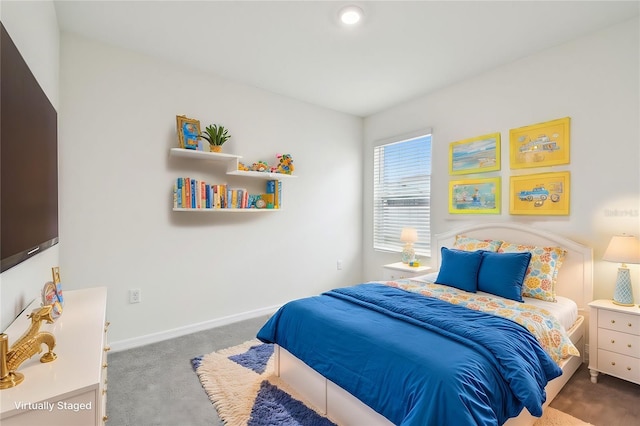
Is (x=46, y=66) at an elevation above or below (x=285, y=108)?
below

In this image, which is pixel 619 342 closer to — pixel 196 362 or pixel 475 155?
A: pixel 475 155

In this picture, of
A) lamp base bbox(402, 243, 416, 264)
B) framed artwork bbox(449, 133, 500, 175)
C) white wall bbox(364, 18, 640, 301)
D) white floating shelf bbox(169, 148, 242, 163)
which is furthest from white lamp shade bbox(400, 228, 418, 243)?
white floating shelf bbox(169, 148, 242, 163)

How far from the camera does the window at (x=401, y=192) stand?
380 cm

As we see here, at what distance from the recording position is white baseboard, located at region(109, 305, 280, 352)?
2.74 meters

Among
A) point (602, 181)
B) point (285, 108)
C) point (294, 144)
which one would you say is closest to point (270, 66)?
point (285, 108)

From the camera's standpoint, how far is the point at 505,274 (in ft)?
8.06

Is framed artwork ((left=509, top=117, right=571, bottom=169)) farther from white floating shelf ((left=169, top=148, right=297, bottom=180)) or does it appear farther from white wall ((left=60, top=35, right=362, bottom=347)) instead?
white floating shelf ((left=169, top=148, right=297, bottom=180))

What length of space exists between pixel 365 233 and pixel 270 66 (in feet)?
8.40

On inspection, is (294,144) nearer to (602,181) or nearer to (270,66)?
(270,66)

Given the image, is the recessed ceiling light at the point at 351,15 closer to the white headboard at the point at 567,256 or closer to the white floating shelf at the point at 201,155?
the white floating shelf at the point at 201,155

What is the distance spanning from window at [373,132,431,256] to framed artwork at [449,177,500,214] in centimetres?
35

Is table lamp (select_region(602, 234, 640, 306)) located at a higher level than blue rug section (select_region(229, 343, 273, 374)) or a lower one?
higher

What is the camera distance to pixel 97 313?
1.63 meters

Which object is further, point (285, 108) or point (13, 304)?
point (285, 108)
